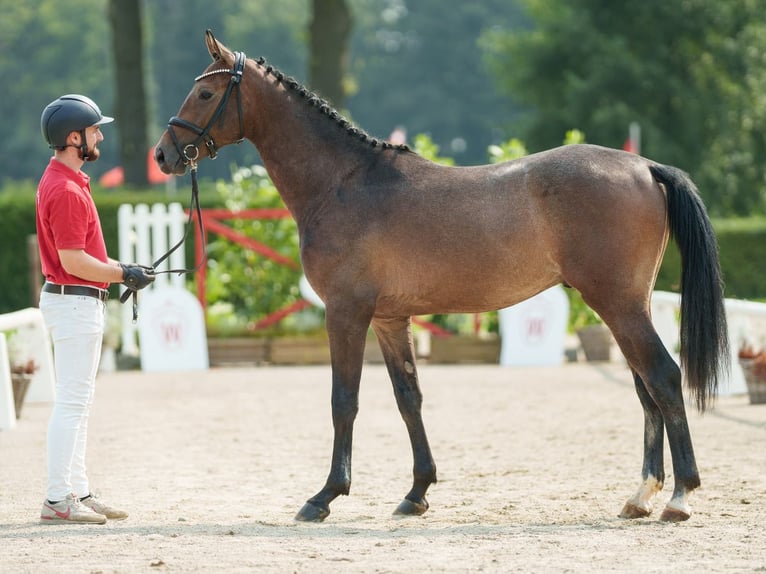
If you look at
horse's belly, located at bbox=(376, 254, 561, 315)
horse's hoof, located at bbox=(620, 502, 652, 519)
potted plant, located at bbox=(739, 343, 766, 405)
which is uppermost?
horse's belly, located at bbox=(376, 254, 561, 315)

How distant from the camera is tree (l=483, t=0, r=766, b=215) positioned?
1136 inches

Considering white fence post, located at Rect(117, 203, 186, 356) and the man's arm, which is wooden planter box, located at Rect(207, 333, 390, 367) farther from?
the man's arm

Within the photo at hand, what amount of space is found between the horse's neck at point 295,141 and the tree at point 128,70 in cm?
1477

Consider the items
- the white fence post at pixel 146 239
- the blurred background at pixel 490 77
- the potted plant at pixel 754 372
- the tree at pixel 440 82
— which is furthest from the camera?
the tree at pixel 440 82

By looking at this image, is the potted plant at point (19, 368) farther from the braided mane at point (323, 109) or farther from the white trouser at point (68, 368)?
the braided mane at point (323, 109)

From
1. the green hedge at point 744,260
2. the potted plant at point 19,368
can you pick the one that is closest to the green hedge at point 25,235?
the green hedge at point 744,260

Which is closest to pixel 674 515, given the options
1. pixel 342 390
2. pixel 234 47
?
pixel 342 390

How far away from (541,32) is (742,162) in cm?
588

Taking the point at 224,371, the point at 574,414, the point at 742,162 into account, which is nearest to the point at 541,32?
the point at 742,162

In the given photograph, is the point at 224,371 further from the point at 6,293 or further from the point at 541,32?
the point at 541,32

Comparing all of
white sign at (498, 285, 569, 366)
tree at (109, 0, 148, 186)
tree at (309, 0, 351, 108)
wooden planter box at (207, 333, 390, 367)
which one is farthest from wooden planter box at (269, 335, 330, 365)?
tree at (109, 0, 148, 186)

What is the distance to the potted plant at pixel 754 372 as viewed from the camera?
9805 mm

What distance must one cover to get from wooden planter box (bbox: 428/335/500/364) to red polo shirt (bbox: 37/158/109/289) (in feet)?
28.9

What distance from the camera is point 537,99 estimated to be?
3053 centimetres
